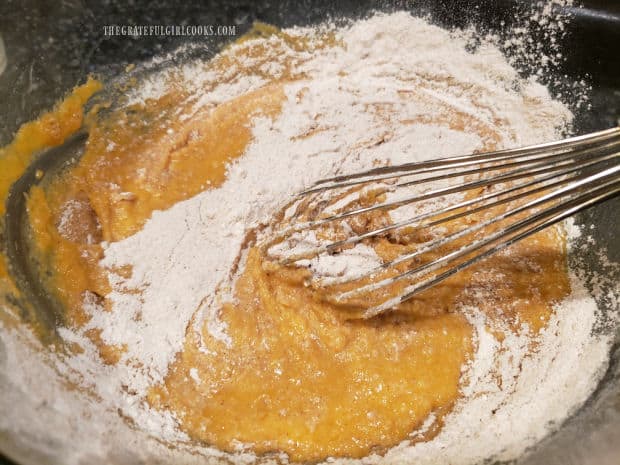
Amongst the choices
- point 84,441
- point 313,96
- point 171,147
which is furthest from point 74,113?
point 84,441

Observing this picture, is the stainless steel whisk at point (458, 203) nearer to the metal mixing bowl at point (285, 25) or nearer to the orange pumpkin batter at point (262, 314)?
the orange pumpkin batter at point (262, 314)

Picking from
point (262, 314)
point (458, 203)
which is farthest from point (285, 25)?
point (262, 314)

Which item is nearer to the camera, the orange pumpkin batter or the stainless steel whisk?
the stainless steel whisk

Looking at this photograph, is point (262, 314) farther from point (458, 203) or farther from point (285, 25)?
point (285, 25)

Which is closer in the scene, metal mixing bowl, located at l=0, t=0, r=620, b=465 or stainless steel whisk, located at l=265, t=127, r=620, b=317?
stainless steel whisk, located at l=265, t=127, r=620, b=317

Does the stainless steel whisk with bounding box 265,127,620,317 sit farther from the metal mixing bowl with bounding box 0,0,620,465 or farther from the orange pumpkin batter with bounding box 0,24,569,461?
the metal mixing bowl with bounding box 0,0,620,465

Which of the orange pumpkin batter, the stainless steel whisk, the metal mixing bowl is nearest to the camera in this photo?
the stainless steel whisk

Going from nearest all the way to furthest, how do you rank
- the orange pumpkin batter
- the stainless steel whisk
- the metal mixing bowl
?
the stainless steel whisk, the metal mixing bowl, the orange pumpkin batter

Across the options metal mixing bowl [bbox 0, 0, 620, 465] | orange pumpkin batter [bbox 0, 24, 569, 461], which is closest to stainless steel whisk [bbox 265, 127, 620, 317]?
orange pumpkin batter [bbox 0, 24, 569, 461]

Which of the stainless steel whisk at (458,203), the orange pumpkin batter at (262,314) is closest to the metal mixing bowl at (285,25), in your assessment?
the orange pumpkin batter at (262,314)
